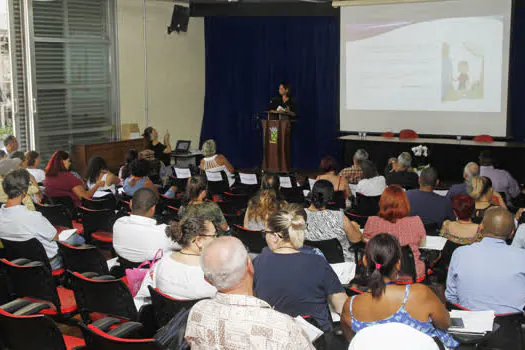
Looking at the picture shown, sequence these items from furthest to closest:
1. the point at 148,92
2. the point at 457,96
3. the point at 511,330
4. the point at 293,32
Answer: the point at 293,32, the point at 148,92, the point at 457,96, the point at 511,330

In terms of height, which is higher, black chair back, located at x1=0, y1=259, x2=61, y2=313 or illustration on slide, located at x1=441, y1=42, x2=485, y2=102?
illustration on slide, located at x1=441, y1=42, x2=485, y2=102

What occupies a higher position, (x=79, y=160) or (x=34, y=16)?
(x=34, y=16)

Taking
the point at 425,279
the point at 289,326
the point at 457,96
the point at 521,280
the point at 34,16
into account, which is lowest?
the point at 425,279

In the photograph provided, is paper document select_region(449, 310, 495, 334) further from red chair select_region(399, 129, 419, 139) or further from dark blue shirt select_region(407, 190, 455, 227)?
red chair select_region(399, 129, 419, 139)

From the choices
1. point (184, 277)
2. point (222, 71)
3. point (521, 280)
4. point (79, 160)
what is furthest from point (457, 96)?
point (184, 277)

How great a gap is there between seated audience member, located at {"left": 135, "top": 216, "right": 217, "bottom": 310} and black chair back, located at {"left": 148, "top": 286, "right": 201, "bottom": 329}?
0.59 feet

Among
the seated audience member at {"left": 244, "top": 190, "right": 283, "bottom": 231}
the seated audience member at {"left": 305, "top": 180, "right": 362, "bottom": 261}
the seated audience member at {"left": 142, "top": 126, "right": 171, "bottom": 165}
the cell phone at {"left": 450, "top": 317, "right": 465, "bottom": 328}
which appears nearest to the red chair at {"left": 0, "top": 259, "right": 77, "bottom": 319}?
the seated audience member at {"left": 244, "top": 190, "right": 283, "bottom": 231}

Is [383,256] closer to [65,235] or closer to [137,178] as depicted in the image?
[65,235]

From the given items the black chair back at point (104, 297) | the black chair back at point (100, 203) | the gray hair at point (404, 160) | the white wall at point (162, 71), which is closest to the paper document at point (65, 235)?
the black chair back at point (104, 297)

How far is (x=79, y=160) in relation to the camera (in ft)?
36.9

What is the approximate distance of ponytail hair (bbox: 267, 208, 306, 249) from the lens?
11.6 ft

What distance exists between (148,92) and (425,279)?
8839 mm

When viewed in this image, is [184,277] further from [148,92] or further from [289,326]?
[148,92]

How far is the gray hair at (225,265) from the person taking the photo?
7.79 ft
